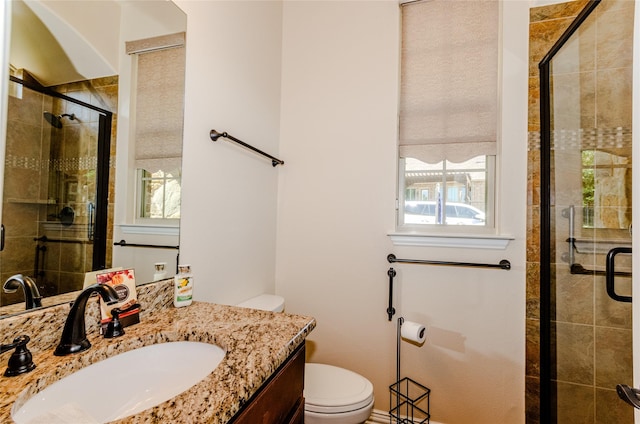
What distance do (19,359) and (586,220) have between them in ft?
6.85

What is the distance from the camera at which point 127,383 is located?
78 cm

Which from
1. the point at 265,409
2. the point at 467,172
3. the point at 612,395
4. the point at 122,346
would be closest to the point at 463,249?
the point at 467,172

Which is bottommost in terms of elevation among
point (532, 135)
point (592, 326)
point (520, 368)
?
point (520, 368)

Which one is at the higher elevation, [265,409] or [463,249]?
[463,249]

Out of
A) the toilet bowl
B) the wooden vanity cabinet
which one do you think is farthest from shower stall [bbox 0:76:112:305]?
the toilet bowl

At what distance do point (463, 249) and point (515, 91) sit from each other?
909mm

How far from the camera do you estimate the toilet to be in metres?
1.33

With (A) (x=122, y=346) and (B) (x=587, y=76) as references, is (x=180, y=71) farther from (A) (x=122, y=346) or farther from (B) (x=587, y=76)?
(B) (x=587, y=76)

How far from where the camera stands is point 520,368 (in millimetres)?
1621

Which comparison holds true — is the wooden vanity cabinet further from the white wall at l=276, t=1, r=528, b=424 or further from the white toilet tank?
the white wall at l=276, t=1, r=528, b=424

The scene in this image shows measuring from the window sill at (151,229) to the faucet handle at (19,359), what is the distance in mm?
422

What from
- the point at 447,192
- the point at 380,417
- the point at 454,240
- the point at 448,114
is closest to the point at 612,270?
the point at 454,240

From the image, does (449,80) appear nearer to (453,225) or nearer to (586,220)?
(453,225)

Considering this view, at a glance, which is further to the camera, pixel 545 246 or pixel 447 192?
pixel 447 192
